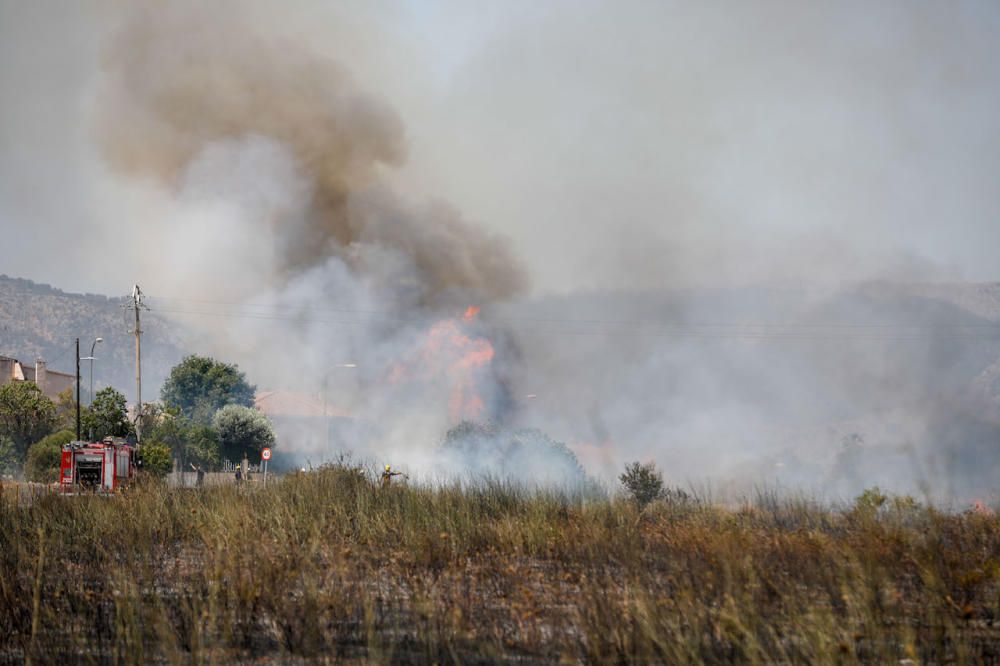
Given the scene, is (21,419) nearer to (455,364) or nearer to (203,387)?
(203,387)

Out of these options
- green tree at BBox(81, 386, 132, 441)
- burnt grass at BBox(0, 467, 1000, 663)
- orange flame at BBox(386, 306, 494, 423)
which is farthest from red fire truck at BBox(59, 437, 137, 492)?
orange flame at BBox(386, 306, 494, 423)

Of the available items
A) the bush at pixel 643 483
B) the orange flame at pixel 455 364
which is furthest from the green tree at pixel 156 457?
the bush at pixel 643 483

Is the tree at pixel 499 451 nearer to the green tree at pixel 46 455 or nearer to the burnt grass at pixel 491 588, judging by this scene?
the green tree at pixel 46 455

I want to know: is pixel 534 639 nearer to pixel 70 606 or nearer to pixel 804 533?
pixel 70 606

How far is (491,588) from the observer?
432 inches

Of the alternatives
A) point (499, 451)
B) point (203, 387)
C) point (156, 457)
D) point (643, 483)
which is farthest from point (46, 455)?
point (643, 483)

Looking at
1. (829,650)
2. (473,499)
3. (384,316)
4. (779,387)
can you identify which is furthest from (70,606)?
(779,387)

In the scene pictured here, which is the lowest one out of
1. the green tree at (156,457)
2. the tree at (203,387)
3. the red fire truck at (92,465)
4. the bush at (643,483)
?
the bush at (643,483)

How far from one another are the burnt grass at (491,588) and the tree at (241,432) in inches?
2012

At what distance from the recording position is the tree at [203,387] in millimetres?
82125

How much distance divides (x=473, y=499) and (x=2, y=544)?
7831 mm

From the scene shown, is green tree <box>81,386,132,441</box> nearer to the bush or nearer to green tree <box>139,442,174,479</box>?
green tree <box>139,442,174,479</box>

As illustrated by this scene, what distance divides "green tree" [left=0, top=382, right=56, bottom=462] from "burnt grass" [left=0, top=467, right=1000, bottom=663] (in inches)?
1954

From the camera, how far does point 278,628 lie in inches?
344
